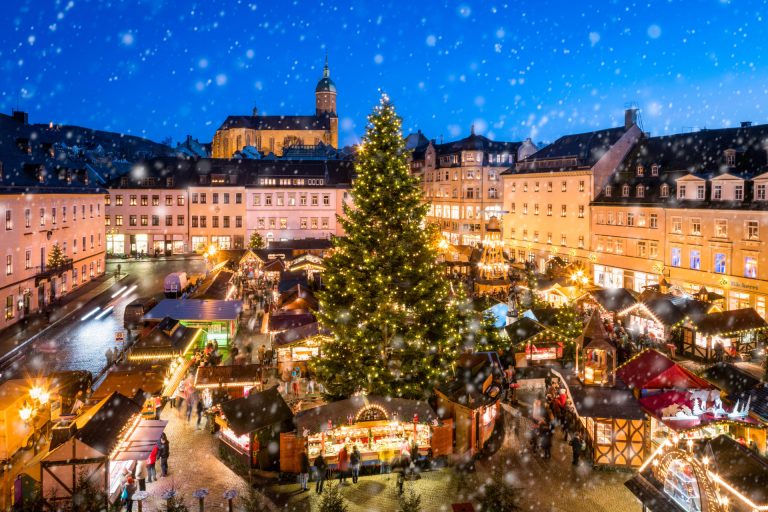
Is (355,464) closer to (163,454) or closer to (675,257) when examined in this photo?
(163,454)

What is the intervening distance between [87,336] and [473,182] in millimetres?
46077

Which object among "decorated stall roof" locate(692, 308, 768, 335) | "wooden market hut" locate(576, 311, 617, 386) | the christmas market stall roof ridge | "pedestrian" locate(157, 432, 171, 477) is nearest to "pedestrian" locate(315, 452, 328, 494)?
"pedestrian" locate(157, 432, 171, 477)

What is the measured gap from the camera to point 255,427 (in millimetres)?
16594

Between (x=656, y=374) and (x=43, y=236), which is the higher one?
(x=43, y=236)

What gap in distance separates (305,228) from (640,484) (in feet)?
209

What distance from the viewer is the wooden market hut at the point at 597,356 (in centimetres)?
2178

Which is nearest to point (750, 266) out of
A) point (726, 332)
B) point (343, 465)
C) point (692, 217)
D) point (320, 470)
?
point (692, 217)

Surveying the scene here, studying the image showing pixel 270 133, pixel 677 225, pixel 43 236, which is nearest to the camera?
pixel 677 225

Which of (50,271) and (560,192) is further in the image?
(560,192)

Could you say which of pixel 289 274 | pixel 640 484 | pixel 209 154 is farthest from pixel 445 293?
pixel 209 154

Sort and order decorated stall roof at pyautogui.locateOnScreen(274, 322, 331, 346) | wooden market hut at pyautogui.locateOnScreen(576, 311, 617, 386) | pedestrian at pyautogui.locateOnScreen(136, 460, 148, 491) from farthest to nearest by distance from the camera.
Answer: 1. decorated stall roof at pyautogui.locateOnScreen(274, 322, 331, 346)
2. wooden market hut at pyautogui.locateOnScreen(576, 311, 617, 386)
3. pedestrian at pyautogui.locateOnScreen(136, 460, 148, 491)

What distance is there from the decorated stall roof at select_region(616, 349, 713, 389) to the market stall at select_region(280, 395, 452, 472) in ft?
21.2

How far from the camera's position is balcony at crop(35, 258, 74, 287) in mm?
38591

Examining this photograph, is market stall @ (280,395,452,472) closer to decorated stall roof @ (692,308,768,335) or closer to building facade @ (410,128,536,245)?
decorated stall roof @ (692,308,768,335)
